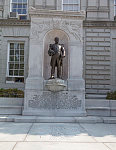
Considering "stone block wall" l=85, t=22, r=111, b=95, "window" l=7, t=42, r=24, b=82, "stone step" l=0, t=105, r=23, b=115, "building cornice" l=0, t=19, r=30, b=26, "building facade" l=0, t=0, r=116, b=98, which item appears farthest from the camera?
"building cornice" l=0, t=19, r=30, b=26

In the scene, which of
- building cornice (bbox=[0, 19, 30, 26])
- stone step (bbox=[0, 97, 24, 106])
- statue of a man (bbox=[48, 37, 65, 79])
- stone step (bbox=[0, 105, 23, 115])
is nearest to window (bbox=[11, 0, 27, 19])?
building cornice (bbox=[0, 19, 30, 26])

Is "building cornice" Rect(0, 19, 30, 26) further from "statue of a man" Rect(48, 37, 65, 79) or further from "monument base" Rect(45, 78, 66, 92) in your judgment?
"monument base" Rect(45, 78, 66, 92)

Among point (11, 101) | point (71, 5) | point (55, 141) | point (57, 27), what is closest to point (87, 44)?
point (71, 5)

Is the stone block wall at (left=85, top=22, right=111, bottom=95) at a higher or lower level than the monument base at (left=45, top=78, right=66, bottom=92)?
higher

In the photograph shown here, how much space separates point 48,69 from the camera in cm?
1127

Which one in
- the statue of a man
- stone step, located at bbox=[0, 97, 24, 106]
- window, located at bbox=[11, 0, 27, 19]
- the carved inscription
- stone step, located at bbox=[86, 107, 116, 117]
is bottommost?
stone step, located at bbox=[86, 107, 116, 117]

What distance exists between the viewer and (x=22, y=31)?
1823 centimetres

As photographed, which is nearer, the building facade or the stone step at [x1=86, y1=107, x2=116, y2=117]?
the stone step at [x1=86, y1=107, x2=116, y2=117]

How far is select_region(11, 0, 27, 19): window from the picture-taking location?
1939 cm

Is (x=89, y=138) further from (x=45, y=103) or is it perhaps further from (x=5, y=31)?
(x=5, y=31)

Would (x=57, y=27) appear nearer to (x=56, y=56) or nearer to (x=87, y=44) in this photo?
(x=56, y=56)

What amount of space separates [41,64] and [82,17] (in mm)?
3947

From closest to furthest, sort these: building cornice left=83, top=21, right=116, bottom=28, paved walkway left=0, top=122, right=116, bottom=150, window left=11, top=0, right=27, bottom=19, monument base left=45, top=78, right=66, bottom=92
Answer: paved walkway left=0, top=122, right=116, bottom=150
monument base left=45, top=78, right=66, bottom=92
building cornice left=83, top=21, right=116, bottom=28
window left=11, top=0, right=27, bottom=19

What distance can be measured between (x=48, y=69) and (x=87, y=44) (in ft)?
26.8
